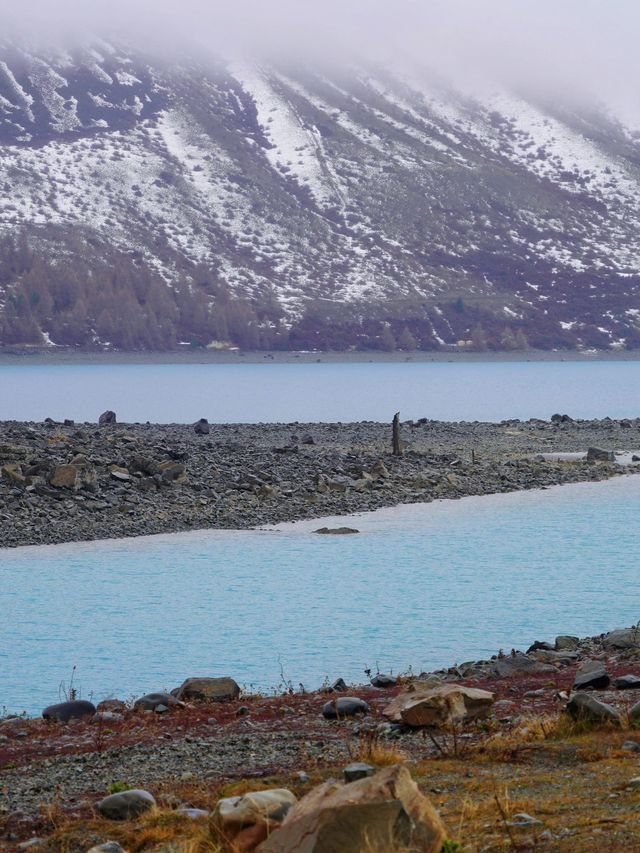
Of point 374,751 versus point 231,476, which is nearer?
point 374,751

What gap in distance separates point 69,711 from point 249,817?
6415 millimetres

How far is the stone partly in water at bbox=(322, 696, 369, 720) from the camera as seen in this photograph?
12391 millimetres

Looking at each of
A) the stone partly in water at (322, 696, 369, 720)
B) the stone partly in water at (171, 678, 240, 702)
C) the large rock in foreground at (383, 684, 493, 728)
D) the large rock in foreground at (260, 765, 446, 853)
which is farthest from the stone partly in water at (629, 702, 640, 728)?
the stone partly in water at (171, 678, 240, 702)

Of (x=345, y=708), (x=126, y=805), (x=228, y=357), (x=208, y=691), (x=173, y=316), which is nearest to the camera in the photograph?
(x=126, y=805)

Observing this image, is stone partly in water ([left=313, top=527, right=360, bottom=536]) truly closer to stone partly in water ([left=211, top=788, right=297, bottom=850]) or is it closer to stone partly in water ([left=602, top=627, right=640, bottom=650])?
stone partly in water ([left=602, top=627, right=640, bottom=650])

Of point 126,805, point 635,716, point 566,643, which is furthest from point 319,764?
point 566,643

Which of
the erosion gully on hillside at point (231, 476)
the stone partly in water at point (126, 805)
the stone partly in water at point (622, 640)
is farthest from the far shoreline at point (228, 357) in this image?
the stone partly in water at point (126, 805)

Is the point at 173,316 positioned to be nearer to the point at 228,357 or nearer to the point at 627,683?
the point at 228,357

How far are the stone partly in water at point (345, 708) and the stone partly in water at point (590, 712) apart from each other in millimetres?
2289

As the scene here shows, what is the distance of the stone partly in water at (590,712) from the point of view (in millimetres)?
10672

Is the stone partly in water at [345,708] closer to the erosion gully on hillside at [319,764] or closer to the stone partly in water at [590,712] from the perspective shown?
the erosion gully on hillside at [319,764]

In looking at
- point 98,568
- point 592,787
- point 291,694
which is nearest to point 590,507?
point 98,568

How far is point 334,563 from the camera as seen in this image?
84.4ft

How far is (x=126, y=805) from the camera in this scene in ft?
28.7
